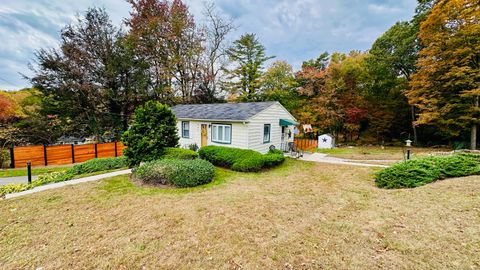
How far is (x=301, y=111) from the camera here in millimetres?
21672

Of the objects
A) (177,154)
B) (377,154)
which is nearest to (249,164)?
(177,154)

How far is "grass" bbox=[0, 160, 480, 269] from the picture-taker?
298 centimetres

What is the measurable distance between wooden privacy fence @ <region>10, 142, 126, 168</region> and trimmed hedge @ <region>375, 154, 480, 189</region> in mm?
16886

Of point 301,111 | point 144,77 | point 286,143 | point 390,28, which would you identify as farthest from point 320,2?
point 144,77

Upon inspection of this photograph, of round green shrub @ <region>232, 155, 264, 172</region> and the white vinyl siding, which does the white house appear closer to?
the white vinyl siding

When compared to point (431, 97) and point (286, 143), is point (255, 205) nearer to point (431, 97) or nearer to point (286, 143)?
point (286, 143)

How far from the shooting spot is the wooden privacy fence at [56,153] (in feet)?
38.1

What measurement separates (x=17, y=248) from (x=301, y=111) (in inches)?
853

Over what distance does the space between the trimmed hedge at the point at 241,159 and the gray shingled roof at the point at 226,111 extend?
2.04 m

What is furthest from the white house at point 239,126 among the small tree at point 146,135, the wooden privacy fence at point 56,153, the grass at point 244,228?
the wooden privacy fence at point 56,153

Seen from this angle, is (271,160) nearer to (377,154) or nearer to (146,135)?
(146,135)

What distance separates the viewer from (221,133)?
12.5m

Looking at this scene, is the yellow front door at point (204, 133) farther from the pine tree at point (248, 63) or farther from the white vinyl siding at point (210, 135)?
the pine tree at point (248, 63)

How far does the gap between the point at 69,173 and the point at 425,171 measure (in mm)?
14184
